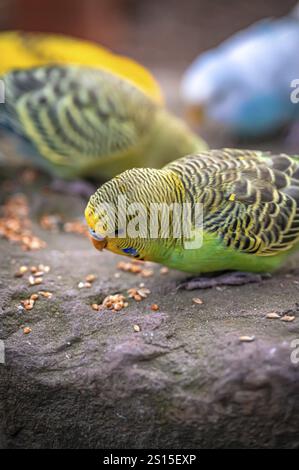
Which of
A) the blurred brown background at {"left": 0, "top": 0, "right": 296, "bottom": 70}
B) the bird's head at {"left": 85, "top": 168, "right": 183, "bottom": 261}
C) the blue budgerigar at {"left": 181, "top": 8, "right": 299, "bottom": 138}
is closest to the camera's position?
the bird's head at {"left": 85, "top": 168, "right": 183, "bottom": 261}

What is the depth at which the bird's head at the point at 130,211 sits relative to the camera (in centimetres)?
271

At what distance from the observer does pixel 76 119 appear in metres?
4.44

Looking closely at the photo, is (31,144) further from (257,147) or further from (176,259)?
(257,147)

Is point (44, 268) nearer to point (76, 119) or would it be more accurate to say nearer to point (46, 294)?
point (46, 294)

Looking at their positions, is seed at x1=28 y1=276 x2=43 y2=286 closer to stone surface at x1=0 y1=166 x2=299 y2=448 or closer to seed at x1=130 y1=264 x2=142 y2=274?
stone surface at x1=0 y1=166 x2=299 y2=448

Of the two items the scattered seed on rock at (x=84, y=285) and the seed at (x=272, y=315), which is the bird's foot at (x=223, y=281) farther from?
the scattered seed on rock at (x=84, y=285)

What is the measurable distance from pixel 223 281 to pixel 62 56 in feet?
11.1

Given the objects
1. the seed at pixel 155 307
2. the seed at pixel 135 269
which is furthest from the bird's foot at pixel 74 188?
the seed at pixel 155 307

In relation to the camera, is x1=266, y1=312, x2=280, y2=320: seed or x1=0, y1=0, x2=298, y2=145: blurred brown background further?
x1=0, y1=0, x2=298, y2=145: blurred brown background

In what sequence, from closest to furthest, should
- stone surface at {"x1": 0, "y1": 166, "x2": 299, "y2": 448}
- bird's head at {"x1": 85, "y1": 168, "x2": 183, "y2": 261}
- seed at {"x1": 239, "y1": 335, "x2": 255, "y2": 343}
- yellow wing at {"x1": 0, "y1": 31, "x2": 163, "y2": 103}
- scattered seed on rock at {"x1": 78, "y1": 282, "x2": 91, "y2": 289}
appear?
stone surface at {"x1": 0, "y1": 166, "x2": 299, "y2": 448} < seed at {"x1": 239, "y1": 335, "x2": 255, "y2": 343} < bird's head at {"x1": 85, "y1": 168, "x2": 183, "y2": 261} < scattered seed on rock at {"x1": 78, "y1": 282, "x2": 91, "y2": 289} < yellow wing at {"x1": 0, "y1": 31, "x2": 163, "y2": 103}

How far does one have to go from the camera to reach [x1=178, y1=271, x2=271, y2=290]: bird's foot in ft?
10.4

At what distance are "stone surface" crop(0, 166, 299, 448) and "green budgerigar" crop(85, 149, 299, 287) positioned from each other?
21 centimetres

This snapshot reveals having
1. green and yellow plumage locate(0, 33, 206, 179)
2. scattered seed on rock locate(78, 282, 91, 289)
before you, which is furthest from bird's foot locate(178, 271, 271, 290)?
green and yellow plumage locate(0, 33, 206, 179)

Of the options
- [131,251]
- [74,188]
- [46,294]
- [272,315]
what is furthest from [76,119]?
[272,315]
